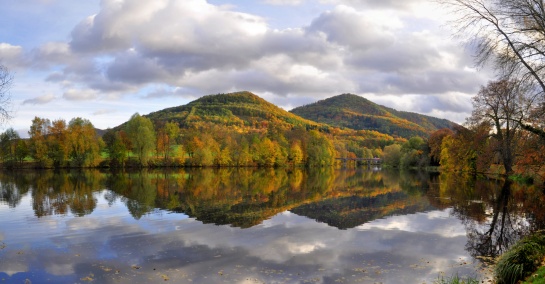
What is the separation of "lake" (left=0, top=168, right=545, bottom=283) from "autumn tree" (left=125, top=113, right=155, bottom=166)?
2209 inches

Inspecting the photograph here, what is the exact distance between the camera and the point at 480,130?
171 feet

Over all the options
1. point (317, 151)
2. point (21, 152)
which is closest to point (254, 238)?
point (21, 152)

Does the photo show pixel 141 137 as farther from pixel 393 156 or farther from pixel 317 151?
pixel 393 156

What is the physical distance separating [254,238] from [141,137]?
3028 inches

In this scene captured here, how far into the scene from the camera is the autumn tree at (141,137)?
3595 inches

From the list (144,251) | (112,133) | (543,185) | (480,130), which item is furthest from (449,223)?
(112,133)

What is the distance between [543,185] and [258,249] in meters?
40.8

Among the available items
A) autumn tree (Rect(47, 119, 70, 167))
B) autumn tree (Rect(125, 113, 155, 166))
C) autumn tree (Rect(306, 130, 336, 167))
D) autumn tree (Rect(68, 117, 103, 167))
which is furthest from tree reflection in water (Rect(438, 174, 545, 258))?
autumn tree (Rect(47, 119, 70, 167))

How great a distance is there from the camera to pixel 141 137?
91.1 m

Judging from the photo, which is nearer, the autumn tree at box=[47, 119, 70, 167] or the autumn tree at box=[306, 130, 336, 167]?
the autumn tree at box=[47, 119, 70, 167]

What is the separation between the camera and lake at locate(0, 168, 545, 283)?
46.5ft

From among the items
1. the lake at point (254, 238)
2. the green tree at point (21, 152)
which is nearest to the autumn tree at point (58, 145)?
the green tree at point (21, 152)

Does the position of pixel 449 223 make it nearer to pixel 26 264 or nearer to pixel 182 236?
pixel 182 236

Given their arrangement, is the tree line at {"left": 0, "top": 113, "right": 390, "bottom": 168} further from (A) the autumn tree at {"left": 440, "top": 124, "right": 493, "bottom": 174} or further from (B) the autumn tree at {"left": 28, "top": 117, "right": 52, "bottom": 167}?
(A) the autumn tree at {"left": 440, "top": 124, "right": 493, "bottom": 174}
